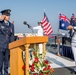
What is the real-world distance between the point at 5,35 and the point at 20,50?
778 millimetres

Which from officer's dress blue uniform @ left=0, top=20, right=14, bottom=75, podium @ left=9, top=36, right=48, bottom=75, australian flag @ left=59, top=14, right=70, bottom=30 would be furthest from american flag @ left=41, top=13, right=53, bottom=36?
podium @ left=9, top=36, right=48, bottom=75

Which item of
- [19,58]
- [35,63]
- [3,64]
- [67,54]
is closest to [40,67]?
[35,63]

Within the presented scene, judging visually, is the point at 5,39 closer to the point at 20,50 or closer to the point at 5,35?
the point at 5,35

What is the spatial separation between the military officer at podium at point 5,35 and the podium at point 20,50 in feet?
1.46

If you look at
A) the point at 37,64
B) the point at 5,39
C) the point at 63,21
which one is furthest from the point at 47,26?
the point at 37,64

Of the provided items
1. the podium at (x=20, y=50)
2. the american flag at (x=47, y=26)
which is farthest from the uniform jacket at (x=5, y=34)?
the american flag at (x=47, y=26)

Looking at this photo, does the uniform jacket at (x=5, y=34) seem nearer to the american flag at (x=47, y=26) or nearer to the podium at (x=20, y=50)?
the podium at (x=20, y=50)

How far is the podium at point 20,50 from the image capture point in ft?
14.0

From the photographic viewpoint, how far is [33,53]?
463cm

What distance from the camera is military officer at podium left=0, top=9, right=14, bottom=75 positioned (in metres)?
5.07

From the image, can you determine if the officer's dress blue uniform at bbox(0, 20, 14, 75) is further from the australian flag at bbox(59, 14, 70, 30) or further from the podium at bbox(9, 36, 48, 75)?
the australian flag at bbox(59, 14, 70, 30)

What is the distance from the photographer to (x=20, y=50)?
452cm

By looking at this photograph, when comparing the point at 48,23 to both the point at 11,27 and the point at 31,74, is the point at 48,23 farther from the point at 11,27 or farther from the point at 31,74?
the point at 31,74

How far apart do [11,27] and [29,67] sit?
1.11 meters
